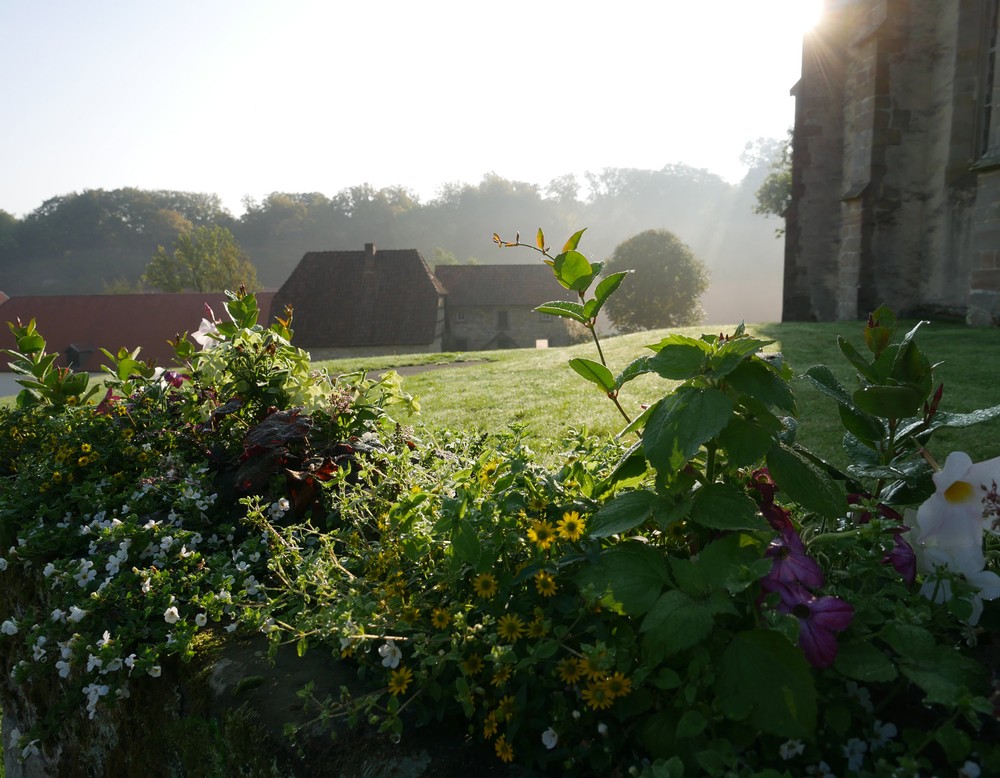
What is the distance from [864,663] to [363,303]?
1800 inches

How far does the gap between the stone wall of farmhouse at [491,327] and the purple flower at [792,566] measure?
5042 centimetres

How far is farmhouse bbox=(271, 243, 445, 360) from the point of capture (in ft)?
145

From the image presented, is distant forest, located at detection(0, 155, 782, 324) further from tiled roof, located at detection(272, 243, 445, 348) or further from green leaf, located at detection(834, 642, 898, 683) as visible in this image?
green leaf, located at detection(834, 642, 898, 683)

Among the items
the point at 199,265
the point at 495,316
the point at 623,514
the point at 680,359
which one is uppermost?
the point at 199,265

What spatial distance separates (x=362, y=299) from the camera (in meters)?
46.0

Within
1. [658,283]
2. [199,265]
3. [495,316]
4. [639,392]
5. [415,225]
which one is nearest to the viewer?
[639,392]

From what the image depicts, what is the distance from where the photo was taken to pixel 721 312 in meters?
102

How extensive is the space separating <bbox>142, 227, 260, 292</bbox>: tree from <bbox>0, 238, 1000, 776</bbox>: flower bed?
62.0 m

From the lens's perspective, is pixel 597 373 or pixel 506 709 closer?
pixel 506 709

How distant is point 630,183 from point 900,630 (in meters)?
122

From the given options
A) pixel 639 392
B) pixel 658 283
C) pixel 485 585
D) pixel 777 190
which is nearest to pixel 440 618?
pixel 485 585

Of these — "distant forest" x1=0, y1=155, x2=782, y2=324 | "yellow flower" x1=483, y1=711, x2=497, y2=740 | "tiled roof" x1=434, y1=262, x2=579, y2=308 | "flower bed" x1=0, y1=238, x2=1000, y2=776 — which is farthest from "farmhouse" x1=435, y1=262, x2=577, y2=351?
"yellow flower" x1=483, y1=711, x2=497, y2=740

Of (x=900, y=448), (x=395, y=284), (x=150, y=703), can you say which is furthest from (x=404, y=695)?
(x=395, y=284)

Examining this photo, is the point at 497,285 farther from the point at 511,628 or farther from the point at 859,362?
the point at 511,628
